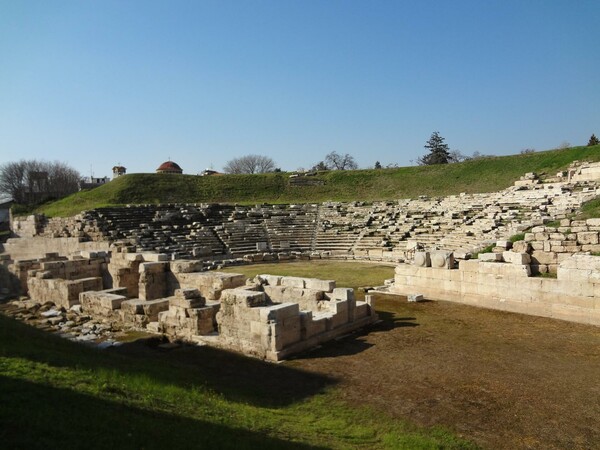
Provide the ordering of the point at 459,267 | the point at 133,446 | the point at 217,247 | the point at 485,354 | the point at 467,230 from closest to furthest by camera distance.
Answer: the point at 133,446 < the point at 485,354 < the point at 459,267 < the point at 467,230 < the point at 217,247

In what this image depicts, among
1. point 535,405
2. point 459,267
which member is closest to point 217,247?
point 459,267

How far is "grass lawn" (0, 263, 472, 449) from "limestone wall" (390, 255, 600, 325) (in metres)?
6.96

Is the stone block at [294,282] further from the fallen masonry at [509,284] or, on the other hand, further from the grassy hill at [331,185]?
the grassy hill at [331,185]

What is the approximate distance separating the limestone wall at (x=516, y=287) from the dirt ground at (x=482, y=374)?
1.59 feet

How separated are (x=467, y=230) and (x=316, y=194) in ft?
64.5

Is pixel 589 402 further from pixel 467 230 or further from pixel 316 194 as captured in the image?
pixel 316 194

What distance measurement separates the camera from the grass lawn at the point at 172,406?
13.1ft

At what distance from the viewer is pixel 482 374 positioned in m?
7.96

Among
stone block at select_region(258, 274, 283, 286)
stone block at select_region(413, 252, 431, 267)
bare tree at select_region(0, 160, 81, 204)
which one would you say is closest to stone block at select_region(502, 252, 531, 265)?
stone block at select_region(413, 252, 431, 267)

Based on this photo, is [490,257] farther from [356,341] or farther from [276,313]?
[276,313]

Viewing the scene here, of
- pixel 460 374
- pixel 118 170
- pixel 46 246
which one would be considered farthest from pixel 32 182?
pixel 460 374

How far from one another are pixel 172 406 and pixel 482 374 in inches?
216

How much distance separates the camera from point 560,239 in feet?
41.3

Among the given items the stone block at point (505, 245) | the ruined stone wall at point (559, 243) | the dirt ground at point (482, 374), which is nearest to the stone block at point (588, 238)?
the ruined stone wall at point (559, 243)
